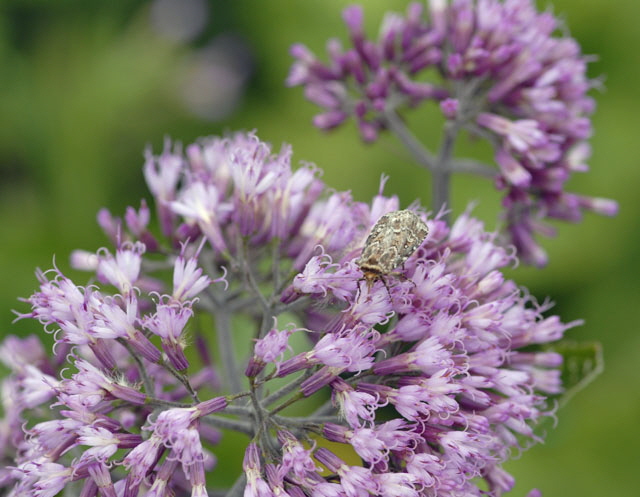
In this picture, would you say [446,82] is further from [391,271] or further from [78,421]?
[78,421]

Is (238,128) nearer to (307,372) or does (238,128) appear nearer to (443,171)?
(443,171)

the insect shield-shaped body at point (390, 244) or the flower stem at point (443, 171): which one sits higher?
the flower stem at point (443, 171)

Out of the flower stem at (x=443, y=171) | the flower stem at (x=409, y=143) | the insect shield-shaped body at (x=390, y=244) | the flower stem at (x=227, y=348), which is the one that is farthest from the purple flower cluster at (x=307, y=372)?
the flower stem at (x=409, y=143)

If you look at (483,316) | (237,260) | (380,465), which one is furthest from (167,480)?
(483,316)

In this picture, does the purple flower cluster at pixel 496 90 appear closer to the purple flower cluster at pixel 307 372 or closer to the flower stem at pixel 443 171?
the flower stem at pixel 443 171

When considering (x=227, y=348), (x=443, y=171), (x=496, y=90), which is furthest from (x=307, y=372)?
(x=496, y=90)

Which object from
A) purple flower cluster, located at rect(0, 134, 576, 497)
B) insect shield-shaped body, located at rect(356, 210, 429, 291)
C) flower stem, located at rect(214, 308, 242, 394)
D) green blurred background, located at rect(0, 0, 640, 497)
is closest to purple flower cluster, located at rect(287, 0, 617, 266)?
purple flower cluster, located at rect(0, 134, 576, 497)
